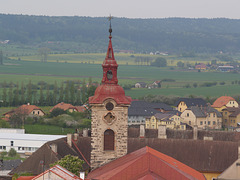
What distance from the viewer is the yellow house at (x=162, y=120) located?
124125 millimetres

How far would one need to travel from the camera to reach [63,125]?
121m

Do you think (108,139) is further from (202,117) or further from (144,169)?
(202,117)

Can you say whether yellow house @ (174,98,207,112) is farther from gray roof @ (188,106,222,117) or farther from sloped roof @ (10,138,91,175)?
sloped roof @ (10,138,91,175)

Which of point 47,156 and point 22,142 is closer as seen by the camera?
point 47,156

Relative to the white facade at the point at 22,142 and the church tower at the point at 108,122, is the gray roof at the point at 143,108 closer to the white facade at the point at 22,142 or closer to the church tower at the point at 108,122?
the white facade at the point at 22,142

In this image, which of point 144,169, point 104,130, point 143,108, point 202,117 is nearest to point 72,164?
point 104,130

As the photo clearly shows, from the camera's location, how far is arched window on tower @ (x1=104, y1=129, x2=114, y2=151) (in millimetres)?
52719

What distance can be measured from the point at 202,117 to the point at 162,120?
12675 mm

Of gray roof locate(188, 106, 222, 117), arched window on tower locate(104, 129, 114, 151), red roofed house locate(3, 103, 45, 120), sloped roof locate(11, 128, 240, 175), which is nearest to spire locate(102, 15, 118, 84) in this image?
arched window on tower locate(104, 129, 114, 151)

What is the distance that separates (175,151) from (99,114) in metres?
14.3

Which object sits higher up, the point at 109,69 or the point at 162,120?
the point at 109,69

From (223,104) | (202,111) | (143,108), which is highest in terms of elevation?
(223,104)

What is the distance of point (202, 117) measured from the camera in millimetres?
134750

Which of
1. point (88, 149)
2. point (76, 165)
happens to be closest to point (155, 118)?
point (88, 149)
